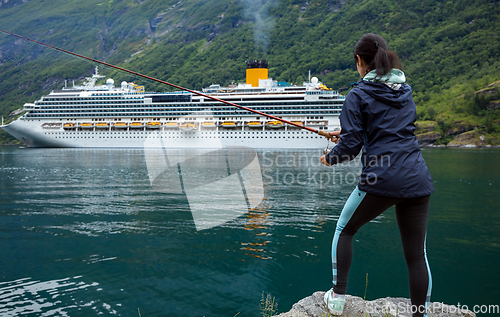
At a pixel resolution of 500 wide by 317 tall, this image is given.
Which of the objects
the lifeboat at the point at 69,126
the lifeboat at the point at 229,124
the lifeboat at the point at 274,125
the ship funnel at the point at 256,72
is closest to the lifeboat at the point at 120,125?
the lifeboat at the point at 69,126

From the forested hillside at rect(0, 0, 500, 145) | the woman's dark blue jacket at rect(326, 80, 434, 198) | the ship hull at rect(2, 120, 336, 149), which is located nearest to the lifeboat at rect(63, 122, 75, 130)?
the ship hull at rect(2, 120, 336, 149)

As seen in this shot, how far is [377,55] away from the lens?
2.09m

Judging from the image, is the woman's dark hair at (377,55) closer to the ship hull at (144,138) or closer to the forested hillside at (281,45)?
the ship hull at (144,138)

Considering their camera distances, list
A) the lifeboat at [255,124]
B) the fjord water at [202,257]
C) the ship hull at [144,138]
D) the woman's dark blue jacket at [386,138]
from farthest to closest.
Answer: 1. the lifeboat at [255,124]
2. the ship hull at [144,138]
3. the fjord water at [202,257]
4. the woman's dark blue jacket at [386,138]

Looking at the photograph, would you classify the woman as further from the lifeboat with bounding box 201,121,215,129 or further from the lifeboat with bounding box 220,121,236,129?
the lifeboat with bounding box 201,121,215,129

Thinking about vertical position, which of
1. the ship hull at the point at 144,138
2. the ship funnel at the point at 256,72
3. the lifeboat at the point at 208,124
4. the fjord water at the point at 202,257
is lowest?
the fjord water at the point at 202,257

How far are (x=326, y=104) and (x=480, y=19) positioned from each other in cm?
6681

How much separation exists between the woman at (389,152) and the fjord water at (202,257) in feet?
6.52

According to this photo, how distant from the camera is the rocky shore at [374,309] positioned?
2.34 meters

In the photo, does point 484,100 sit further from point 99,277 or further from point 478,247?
point 99,277

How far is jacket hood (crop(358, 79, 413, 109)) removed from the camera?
6.40 feet

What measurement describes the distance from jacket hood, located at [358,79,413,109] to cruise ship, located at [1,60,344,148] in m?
41.5

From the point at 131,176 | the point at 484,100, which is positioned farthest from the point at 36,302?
the point at 484,100

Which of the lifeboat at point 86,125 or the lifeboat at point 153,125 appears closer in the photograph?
the lifeboat at point 86,125
